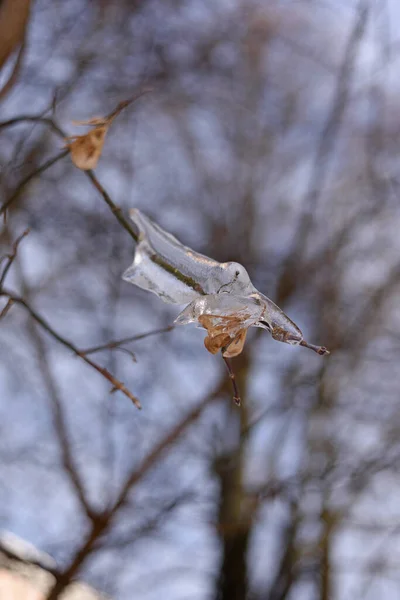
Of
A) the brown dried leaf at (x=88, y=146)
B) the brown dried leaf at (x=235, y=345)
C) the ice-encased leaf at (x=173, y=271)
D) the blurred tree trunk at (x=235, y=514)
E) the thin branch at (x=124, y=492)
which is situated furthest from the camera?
the blurred tree trunk at (x=235, y=514)

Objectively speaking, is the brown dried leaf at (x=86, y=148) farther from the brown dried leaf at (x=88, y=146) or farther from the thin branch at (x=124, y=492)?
the thin branch at (x=124, y=492)

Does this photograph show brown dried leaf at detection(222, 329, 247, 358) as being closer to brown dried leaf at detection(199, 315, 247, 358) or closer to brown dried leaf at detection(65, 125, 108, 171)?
brown dried leaf at detection(199, 315, 247, 358)

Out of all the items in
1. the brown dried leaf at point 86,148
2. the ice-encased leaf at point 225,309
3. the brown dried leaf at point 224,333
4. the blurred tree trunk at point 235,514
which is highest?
the blurred tree trunk at point 235,514

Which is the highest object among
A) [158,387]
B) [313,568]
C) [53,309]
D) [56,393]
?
[53,309]

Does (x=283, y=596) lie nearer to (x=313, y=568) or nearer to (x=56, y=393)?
(x=313, y=568)

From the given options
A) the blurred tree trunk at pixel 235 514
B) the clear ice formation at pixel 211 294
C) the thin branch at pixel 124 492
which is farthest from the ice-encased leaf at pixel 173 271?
the blurred tree trunk at pixel 235 514

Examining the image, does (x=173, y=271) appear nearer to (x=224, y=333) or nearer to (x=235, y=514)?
(x=224, y=333)

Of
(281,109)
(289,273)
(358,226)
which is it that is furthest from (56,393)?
(281,109)
